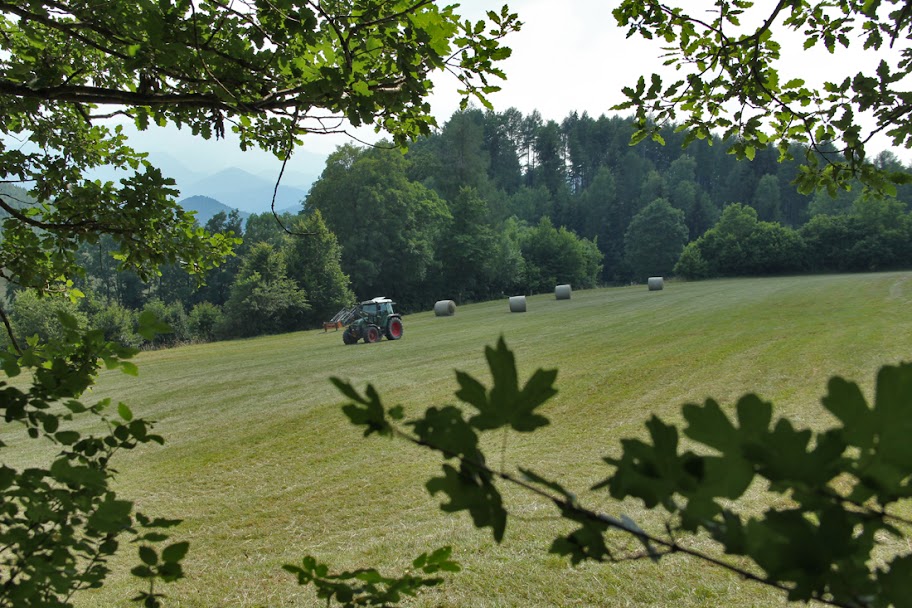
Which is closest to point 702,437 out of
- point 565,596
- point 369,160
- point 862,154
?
point 862,154

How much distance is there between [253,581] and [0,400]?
330 centimetres

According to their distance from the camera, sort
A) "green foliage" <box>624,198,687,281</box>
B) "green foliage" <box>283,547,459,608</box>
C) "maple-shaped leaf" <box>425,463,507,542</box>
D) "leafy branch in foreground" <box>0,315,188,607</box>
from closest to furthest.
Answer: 1. "maple-shaped leaf" <box>425,463,507,542</box>
2. "green foliage" <box>283,547,459,608</box>
3. "leafy branch in foreground" <box>0,315,188,607</box>
4. "green foliage" <box>624,198,687,281</box>

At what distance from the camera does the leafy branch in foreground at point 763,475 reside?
44 centimetres

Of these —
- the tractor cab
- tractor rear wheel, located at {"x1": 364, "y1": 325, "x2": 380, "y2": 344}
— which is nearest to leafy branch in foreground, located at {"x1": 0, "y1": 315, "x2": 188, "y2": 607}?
tractor rear wheel, located at {"x1": 364, "y1": 325, "x2": 380, "y2": 344}

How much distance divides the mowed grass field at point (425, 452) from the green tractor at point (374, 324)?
748 mm

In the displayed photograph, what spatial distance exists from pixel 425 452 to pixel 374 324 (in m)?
12.0

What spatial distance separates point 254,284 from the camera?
1186 inches

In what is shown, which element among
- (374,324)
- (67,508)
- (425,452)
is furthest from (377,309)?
(67,508)

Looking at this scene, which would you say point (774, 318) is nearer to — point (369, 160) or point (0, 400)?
point (0, 400)

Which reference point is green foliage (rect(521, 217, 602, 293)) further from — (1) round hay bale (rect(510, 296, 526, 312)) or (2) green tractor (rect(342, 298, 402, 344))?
(2) green tractor (rect(342, 298, 402, 344))

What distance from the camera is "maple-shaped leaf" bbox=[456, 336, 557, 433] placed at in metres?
0.52

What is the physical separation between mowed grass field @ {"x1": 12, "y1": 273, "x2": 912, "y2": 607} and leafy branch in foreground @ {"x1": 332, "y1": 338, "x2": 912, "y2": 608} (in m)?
0.08

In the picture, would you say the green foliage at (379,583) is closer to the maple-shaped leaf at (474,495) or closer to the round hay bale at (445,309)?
the maple-shaped leaf at (474,495)

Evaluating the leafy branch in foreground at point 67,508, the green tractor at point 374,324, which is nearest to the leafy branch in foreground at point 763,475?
the leafy branch in foreground at point 67,508
